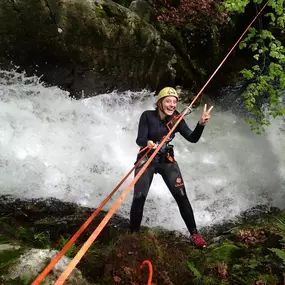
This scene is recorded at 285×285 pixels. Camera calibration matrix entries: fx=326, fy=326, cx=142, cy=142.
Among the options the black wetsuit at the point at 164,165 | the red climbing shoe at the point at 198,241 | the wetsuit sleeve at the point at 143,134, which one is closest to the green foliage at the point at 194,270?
the red climbing shoe at the point at 198,241

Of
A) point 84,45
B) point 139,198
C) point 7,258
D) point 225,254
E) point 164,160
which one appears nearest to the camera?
point 7,258

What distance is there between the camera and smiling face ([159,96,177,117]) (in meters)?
4.57

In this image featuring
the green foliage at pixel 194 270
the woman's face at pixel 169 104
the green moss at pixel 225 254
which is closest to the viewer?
the green foliage at pixel 194 270

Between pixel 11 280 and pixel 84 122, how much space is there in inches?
211

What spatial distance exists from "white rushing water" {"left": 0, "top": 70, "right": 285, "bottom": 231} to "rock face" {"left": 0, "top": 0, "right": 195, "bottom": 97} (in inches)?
16.4

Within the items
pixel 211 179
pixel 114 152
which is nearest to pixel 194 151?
pixel 211 179

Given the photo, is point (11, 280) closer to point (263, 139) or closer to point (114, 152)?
point (114, 152)

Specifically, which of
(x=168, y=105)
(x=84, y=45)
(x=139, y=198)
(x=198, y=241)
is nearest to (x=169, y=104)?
(x=168, y=105)

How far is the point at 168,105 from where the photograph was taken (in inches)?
181

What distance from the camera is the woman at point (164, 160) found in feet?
14.8

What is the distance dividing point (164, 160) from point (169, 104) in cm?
80

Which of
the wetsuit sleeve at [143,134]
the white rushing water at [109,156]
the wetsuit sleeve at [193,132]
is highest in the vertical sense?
the wetsuit sleeve at [193,132]

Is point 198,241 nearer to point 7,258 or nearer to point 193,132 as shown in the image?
point 193,132

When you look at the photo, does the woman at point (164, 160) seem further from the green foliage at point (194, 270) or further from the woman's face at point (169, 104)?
the green foliage at point (194, 270)
